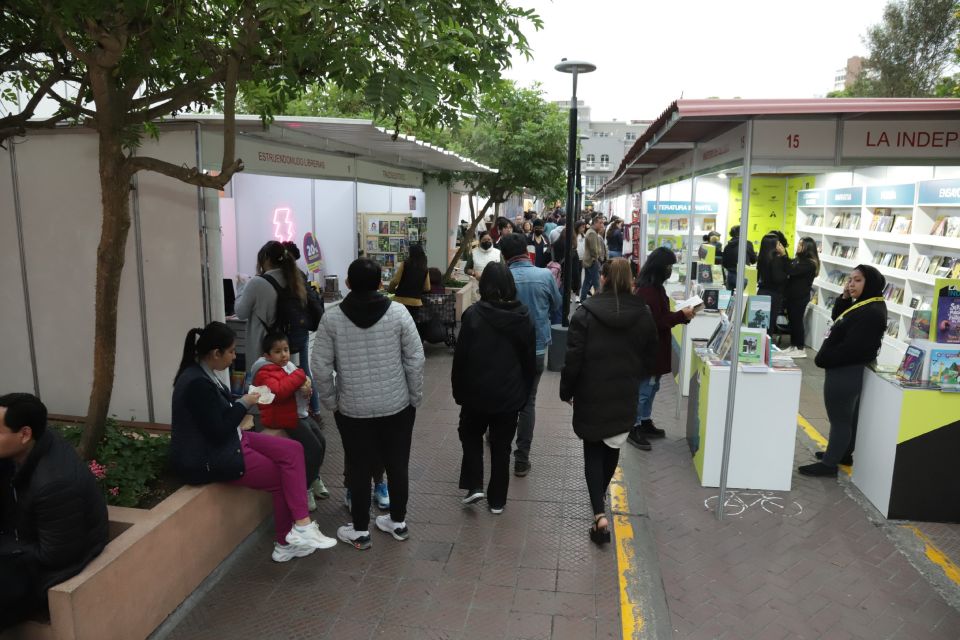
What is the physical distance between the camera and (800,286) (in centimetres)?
1083

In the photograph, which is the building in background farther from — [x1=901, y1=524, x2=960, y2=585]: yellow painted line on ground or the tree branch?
the tree branch

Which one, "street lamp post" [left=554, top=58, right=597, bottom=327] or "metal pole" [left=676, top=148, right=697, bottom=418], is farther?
"street lamp post" [left=554, top=58, right=597, bottom=327]

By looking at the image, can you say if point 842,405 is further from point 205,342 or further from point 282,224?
point 282,224

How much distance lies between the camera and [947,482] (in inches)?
202

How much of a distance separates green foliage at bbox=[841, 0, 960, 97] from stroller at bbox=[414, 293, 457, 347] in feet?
101

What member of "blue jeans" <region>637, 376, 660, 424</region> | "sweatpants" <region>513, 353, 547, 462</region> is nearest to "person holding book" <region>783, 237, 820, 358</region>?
"blue jeans" <region>637, 376, 660, 424</region>

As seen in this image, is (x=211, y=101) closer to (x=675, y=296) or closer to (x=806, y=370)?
(x=675, y=296)

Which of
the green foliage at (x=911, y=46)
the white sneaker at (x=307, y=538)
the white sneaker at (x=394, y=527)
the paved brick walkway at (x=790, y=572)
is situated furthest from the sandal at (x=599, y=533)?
the green foliage at (x=911, y=46)

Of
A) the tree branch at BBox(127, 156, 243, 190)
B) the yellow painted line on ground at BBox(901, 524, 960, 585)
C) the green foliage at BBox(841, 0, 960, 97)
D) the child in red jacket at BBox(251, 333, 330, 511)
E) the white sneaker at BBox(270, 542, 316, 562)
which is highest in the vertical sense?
the green foliage at BBox(841, 0, 960, 97)

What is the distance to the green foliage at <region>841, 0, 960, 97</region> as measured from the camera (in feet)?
105

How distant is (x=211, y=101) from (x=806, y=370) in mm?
8727

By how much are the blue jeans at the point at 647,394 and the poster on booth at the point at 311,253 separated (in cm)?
568

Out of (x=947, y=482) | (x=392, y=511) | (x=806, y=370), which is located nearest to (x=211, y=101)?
(x=392, y=511)

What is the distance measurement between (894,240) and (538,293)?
6372 mm
